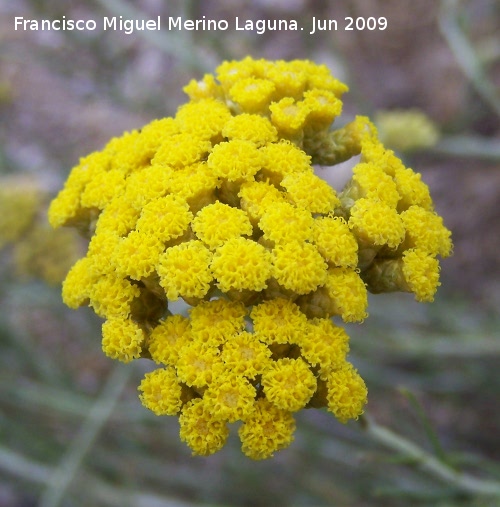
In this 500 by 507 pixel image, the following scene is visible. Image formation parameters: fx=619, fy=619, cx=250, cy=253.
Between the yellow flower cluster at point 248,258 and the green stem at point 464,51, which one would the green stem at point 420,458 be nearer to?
the yellow flower cluster at point 248,258

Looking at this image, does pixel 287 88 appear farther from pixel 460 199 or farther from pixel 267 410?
pixel 460 199

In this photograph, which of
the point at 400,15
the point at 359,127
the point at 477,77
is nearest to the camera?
the point at 359,127

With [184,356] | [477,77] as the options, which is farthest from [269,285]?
[477,77]

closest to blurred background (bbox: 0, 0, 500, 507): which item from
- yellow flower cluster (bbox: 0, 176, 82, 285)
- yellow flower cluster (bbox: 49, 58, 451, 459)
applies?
yellow flower cluster (bbox: 0, 176, 82, 285)

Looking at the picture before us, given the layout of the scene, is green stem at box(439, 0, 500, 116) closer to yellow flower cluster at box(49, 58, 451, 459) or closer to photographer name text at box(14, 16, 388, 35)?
photographer name text at box(14, 16, 388, 35)

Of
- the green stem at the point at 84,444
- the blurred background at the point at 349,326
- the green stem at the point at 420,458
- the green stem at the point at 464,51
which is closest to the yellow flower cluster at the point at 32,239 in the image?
the blurred background at the point at 349,326
